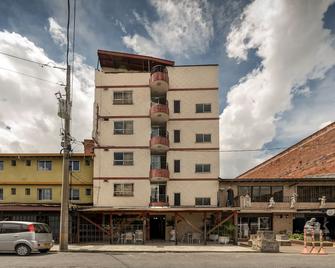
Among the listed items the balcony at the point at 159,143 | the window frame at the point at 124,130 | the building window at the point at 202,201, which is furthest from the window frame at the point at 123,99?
the building window at the point at 202,201

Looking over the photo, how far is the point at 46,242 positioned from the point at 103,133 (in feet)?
48.9

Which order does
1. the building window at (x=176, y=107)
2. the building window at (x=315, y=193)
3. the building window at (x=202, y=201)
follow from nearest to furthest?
1. the building window at (x=315, y=193)
2. the building window at (x=202, y=201)
3. the building window at (x=176, y=107)

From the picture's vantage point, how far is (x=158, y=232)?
31.1 meters

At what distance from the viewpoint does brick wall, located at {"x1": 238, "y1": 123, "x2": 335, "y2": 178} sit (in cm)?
3653

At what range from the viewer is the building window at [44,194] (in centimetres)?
3105

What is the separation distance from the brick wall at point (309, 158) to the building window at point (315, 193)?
5194 millimetres

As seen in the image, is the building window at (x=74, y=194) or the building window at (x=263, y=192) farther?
the building window at (x=74, y=194)

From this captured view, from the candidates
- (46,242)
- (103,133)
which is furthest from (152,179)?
(46,242)

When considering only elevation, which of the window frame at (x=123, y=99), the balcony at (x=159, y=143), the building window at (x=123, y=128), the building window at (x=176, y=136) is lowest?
the balcony at (x=159, y=143)

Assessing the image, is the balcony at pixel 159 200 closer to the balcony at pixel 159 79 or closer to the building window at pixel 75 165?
the building window at pixel 75 165

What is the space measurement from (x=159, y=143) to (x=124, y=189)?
5.70m

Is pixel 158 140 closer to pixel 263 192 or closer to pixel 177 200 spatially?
pixel 177 200

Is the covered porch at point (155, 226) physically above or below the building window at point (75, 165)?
below

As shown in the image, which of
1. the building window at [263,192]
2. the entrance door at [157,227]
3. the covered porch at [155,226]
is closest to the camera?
the covered porch at [155,226]
